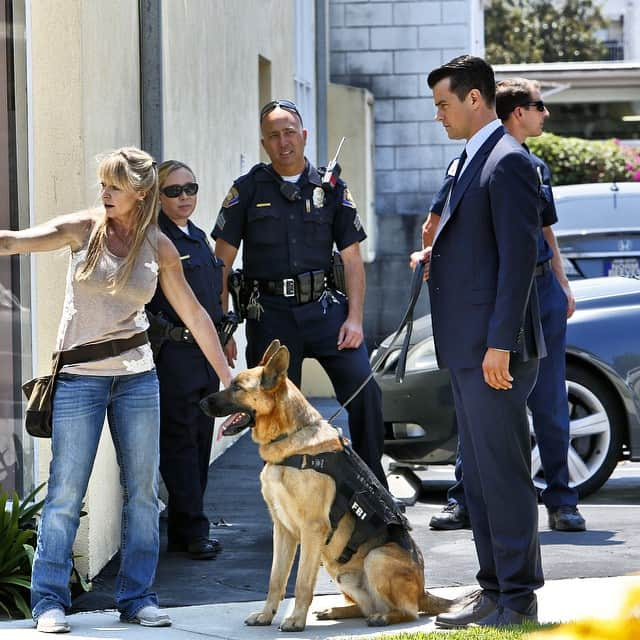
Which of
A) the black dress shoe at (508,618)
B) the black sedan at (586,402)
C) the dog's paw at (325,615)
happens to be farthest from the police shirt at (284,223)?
the black dress shoe at (508,618)

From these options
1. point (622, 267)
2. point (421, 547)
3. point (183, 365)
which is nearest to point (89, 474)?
point (183, 365)

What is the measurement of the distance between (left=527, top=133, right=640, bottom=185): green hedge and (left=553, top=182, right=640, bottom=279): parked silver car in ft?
53.4

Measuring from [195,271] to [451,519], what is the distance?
1936mm

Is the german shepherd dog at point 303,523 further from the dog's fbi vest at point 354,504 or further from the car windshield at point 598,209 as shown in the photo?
the car windshield at point 598,209

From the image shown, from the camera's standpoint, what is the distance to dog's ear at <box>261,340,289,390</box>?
512 centimetres

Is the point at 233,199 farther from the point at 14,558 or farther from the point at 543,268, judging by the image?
the point at 14,558

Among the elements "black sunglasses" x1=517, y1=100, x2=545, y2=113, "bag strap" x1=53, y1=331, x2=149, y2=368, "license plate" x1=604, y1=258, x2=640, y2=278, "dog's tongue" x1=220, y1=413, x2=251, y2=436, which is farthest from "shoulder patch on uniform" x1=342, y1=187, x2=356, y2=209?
"license plate" x1=604, y1=258, x2=640, y2=278

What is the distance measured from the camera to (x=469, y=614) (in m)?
5.10

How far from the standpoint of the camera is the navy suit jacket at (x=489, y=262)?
482 cm

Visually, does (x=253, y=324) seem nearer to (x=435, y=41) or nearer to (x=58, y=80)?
(x=58, y=80)

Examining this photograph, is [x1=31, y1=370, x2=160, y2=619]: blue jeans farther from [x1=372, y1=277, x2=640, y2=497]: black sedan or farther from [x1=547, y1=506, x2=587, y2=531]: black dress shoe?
[x1=372, y1=277, x2=640, y2=497]: black sedan

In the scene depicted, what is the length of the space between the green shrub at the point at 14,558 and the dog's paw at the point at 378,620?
1.39 meters

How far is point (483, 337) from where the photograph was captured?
4.96 metres

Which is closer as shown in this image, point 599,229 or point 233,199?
point 233,199
